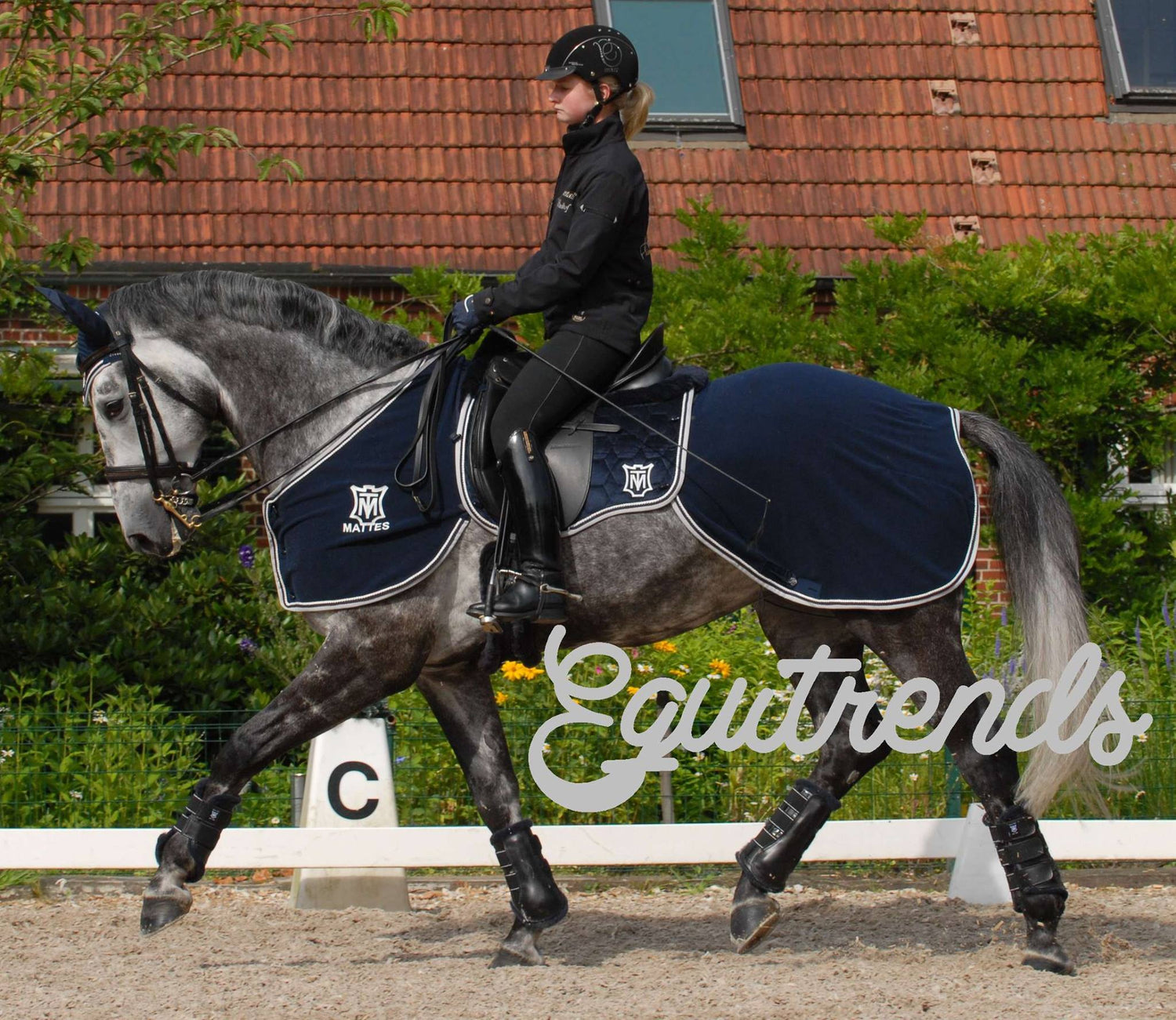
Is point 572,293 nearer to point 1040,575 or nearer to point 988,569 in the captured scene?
point 1040,575

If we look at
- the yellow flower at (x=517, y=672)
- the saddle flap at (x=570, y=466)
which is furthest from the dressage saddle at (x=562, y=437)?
the yellow flower at (x=517, y=672)

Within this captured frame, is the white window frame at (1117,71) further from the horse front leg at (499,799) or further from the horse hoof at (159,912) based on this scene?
the horse hoof at (159,912)

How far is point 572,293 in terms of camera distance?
4.80 m

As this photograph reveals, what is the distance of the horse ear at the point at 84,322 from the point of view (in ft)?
15.5

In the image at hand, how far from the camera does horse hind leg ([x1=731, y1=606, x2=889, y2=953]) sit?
16.8ft

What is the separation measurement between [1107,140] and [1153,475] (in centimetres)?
284

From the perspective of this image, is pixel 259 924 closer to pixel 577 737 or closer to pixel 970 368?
pixel 577 737

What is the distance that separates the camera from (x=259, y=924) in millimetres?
5734

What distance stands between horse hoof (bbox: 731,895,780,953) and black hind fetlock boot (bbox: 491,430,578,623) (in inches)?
52.0

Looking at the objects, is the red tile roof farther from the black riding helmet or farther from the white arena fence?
the black riding helmet

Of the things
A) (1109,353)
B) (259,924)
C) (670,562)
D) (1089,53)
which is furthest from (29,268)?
(1089,53)

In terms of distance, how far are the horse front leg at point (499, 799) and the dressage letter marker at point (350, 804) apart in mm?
1238

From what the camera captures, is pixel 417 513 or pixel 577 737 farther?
pixel 577 737

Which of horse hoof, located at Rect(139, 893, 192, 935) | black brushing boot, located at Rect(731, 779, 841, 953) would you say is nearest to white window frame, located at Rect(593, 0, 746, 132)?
black brushing boot, located at Rect(731, 779, 841, 953)
